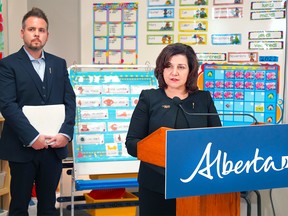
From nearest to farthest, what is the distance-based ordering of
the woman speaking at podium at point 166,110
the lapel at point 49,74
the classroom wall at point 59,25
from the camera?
the woman speaking at podium at point 166,110, the lapel at point 49,74, the classroom wall at point 59,25

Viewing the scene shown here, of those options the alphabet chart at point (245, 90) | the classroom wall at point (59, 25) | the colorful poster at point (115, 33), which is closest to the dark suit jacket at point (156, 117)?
the alphabet chart at point (245, 90)

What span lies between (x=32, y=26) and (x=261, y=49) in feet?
5.75

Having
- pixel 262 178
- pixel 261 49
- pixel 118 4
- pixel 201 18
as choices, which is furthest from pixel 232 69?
pixel 262 178

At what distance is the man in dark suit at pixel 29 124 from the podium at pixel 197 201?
1.15 m

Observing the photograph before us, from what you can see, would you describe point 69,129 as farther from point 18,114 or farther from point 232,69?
point 232,69

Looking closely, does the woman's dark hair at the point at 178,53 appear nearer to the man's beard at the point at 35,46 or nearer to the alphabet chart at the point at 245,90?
the man's beard at the point at 35,46

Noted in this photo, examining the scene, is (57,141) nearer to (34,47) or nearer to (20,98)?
(20,98)

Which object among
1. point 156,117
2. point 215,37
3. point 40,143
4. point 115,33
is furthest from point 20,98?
point 215,37

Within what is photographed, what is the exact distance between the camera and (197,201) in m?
1.31

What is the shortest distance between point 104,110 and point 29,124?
0.80m

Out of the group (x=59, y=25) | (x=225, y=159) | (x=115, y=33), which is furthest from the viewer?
(x=59, y=25)

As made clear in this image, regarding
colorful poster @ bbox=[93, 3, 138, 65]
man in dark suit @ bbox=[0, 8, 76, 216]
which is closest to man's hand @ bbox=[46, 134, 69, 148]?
man in dark suit @ bbox=[0, 8, 76, 216]

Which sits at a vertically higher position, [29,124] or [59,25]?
[59,25]

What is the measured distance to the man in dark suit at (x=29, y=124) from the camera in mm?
2307
